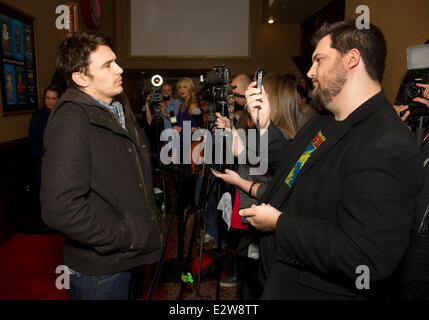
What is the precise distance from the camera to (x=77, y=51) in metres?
1.10

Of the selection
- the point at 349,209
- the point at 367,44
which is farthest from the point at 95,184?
the point at 367,44

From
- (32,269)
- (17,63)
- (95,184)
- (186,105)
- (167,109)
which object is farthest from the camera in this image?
(167,109)

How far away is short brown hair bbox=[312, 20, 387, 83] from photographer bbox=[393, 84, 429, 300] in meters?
0.76

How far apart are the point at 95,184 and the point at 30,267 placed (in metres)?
1.96

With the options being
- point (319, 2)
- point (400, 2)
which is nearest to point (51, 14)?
point (400, 2)

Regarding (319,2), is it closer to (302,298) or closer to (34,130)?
(34,130)

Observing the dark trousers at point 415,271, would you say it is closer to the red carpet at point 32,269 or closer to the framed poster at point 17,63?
the red carpet at point 32,269

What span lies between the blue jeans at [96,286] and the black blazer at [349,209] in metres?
0.56

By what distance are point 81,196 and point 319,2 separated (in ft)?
18.4

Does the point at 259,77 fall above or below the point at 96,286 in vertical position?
above

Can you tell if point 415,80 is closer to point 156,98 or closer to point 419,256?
point 419,256

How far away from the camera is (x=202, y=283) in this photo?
87.4 inches

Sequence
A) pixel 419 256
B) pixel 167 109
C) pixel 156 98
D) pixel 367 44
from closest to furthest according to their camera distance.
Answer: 1. pixel 367 44
2. pixel 419 256
3. pixel 156 98
4. pixel 167 109

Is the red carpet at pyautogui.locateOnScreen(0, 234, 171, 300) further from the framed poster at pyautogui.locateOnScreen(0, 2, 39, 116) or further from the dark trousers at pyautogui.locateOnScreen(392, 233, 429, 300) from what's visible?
the dark trousers at pyautogui.locateOnScreen(392, 233, 429, 300)
